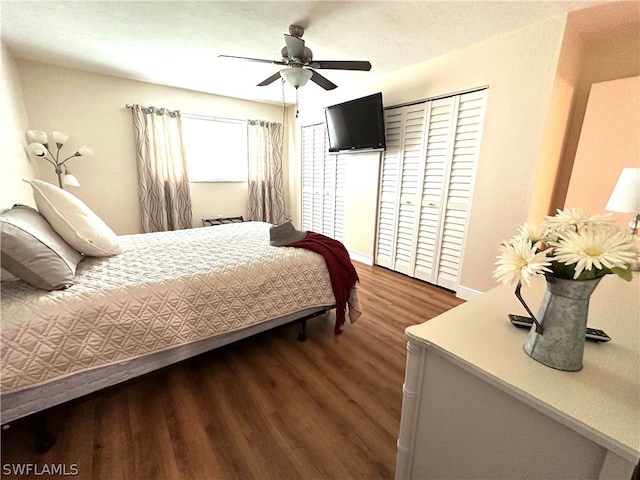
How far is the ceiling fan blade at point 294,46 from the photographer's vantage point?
2.00 m

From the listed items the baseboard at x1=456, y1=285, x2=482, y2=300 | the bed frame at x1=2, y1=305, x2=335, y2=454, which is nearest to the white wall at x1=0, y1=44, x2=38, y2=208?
the bed frame at x1=2, y1=305, x2=335, y2=454

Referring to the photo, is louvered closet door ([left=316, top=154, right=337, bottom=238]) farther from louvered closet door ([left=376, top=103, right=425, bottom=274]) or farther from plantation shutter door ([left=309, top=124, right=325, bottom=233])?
louvered closet door ([left=376, top=103, right=425, bottom=274])

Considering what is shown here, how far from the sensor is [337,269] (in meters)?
2.12

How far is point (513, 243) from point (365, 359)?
146 cm

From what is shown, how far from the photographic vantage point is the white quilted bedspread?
1152 millimetres

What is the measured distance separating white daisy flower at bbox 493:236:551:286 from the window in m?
4.37

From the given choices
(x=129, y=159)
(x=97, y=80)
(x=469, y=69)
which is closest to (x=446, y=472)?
(x=469, y=69)

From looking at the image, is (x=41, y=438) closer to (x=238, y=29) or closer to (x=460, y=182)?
(x=238, y=29)

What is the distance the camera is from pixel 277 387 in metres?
1.67

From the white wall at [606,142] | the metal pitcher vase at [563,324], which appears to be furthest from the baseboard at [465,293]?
the metal pitcher vase at [563,324]

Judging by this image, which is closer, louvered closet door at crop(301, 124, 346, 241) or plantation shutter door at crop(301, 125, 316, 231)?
louvered closet door at crop(301, 124, 346, 241)

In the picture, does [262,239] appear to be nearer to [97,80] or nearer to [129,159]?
[129,159]

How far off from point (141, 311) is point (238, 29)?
2354mm

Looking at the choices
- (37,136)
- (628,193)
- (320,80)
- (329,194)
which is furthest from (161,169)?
(628,193)
